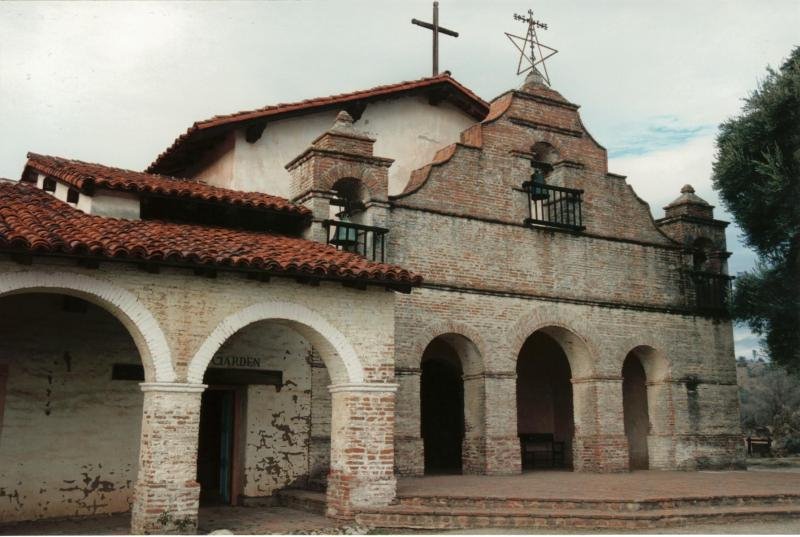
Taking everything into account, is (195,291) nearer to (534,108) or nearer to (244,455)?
(244,455)

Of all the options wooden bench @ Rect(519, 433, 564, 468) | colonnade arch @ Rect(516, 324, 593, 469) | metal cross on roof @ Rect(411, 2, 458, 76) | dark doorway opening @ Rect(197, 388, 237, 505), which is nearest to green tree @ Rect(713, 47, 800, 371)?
colonnade arch @ Rect(516, 324, 593, 469)

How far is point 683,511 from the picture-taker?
11219mm

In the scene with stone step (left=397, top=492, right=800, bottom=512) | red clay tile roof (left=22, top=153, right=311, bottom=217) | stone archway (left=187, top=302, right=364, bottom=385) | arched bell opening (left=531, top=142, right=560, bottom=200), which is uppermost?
arched bell opening (left=531, top=142, right=560, bottom=200)

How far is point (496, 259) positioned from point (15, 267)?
9432 mm

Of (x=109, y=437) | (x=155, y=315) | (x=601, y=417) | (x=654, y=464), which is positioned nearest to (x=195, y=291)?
(x=155, y=315)

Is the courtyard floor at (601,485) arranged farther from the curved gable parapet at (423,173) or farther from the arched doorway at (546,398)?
the curved gable parapet at (423,173)

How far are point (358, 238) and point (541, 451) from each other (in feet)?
24.7

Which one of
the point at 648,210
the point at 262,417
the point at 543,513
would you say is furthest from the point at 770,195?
the point at 262,417

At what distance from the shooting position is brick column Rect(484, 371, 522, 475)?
15.0 meters

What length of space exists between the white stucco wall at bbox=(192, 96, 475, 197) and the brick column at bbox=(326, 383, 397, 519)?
5.59 metres

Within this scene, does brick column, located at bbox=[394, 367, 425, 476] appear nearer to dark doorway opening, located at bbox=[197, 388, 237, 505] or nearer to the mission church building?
the mission church building

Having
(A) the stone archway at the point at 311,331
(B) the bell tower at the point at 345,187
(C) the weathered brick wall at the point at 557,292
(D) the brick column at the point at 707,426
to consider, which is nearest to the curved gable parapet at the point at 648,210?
(C) the weathered brick wall at the point at 557,292

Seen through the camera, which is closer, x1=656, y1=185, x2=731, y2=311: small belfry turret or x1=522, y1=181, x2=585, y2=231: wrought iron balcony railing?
x1=522, y1=181, x2=585, y2=231: wrought iron balcony railing

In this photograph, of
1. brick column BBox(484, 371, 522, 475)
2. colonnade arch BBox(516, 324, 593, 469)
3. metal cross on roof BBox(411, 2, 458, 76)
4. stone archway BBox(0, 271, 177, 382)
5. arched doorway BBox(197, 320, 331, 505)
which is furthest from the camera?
metal cross on roof BBox(411, 2, 458, 76)
